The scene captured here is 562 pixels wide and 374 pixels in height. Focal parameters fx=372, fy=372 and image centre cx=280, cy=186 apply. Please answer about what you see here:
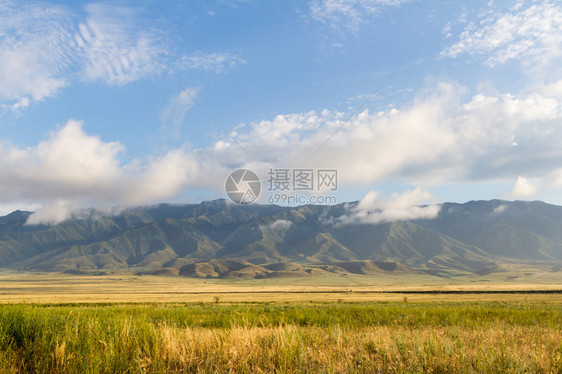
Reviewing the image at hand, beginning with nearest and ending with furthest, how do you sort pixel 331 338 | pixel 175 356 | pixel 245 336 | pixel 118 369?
pixel 118 369
pixel 175 356
pixel 245 336
pixel 331 338

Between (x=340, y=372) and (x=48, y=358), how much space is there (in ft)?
20.9

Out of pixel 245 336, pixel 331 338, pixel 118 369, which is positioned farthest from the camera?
pixel 331 338

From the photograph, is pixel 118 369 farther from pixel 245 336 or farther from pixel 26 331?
pixel 26 331

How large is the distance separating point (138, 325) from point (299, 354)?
4.92 metres

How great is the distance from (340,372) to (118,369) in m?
4.64

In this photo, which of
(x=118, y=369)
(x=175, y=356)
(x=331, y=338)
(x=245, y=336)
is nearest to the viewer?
(x=118, y=369)

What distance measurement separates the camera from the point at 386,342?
9.67 metres

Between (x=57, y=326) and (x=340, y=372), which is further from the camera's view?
(x=57, y=326)

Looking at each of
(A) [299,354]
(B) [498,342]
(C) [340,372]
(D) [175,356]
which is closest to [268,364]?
(A) [299,354]

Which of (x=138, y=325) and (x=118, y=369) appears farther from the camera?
(x=138, y=325)

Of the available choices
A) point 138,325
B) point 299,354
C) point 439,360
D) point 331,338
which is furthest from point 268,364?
point 138,325

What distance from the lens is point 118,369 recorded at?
25.5 feet

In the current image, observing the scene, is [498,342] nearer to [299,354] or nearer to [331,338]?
[331,338]

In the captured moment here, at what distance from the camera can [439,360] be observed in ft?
26.4
